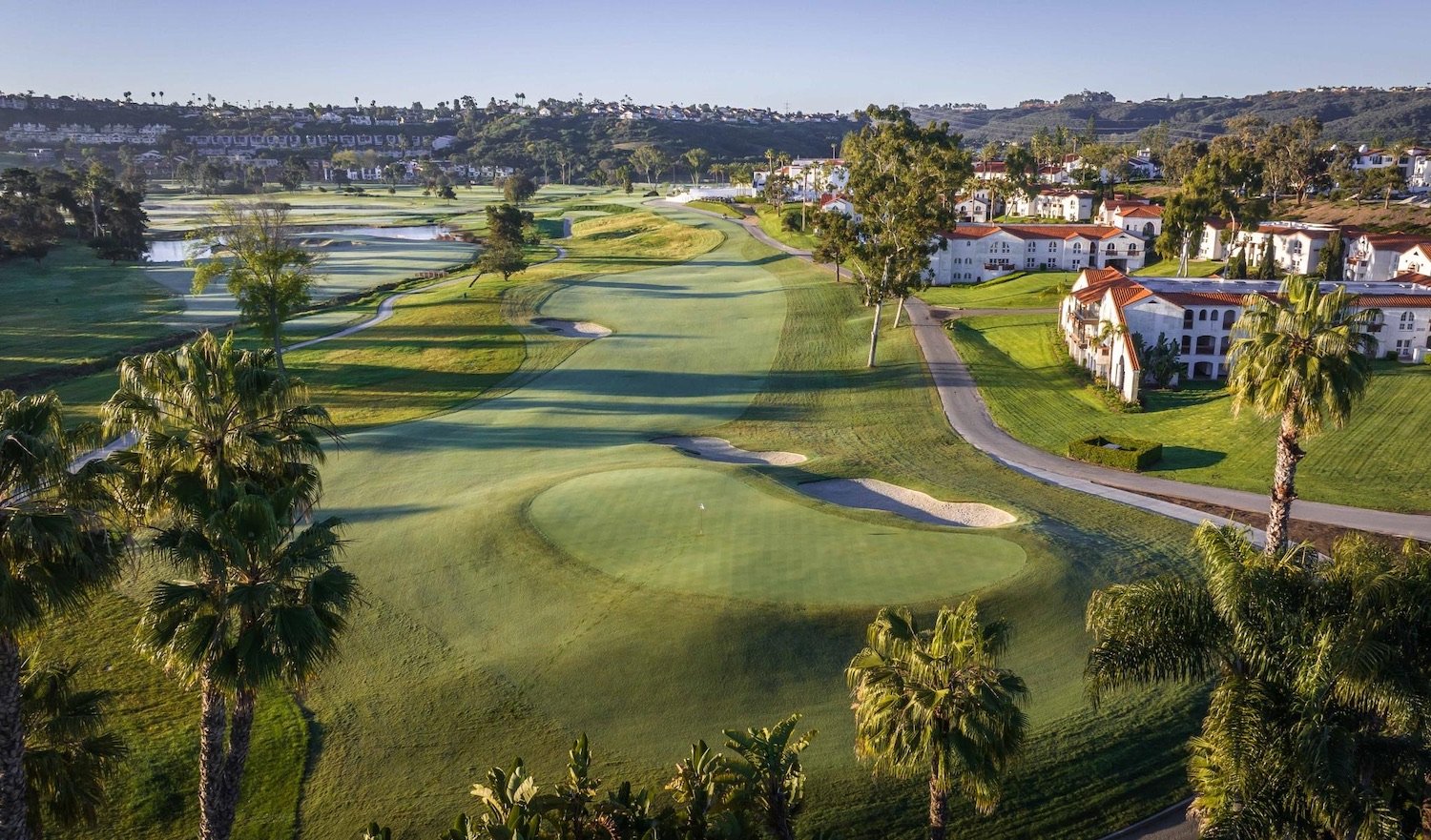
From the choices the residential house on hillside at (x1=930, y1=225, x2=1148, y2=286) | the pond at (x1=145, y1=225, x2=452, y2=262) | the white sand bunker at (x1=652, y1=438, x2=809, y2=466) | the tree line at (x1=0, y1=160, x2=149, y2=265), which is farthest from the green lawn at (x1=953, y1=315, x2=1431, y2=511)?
the pond at (x1=145, y1=225, x2=452, y2=262)

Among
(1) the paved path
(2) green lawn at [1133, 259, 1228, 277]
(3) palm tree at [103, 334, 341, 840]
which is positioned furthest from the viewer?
(2) green lawn at [1133, 259, 1228, 277]

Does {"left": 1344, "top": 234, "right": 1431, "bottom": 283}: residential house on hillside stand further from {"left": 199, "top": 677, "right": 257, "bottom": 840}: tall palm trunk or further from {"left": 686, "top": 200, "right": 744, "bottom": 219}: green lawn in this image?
{"left": 199, "top": 677, "right": 257, "bottom": 840}: tall palm trunk

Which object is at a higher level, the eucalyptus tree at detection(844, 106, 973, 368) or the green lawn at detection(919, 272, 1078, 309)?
the eucalyptus tree at detection(844, 106, 973, 368)

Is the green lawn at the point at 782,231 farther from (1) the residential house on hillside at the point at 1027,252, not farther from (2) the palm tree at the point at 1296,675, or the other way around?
(2) the palm tree at the point at 1296,675

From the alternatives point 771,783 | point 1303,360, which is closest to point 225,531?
point 771,783

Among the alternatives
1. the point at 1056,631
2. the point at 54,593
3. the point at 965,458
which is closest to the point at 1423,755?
the point at 1056,631

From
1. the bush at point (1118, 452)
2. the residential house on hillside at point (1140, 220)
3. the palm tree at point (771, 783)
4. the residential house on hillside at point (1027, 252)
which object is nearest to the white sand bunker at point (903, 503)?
the bush at point (1118, 452)

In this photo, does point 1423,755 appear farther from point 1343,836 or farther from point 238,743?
point 238,743
